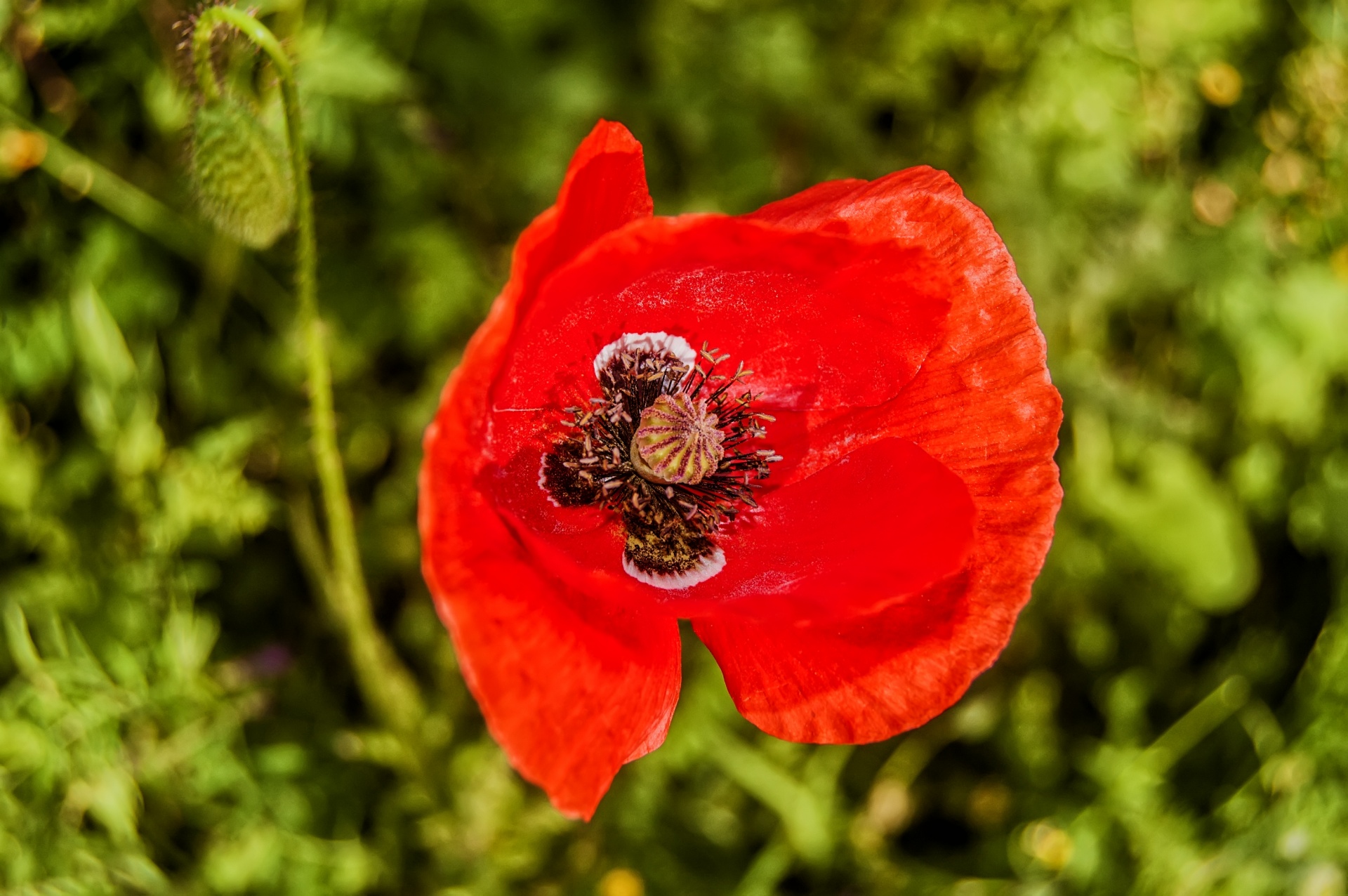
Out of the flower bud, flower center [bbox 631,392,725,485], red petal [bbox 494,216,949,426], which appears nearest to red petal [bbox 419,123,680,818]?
red petal [bbox 494,216,949,426]

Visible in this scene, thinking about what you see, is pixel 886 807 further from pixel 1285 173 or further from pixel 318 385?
pixel 1285 173

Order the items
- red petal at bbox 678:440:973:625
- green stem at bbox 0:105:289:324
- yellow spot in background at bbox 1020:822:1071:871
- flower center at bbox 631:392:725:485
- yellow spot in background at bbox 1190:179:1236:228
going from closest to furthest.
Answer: red petal at bbox 678:440:973:625, flower center at bbox 631:392:725:485, green stem at bbox 0:105:289:324, yellow spot in background at bbox 1020:822:1071:871, yellow spot in background at bbox 1190:179:1236:228

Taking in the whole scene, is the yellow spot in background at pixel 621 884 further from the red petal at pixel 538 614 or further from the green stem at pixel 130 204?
the green stem at pixel 130 204

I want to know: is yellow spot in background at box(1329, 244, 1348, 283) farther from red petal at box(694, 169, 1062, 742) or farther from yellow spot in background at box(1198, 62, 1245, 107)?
red petal at box(694, 169, 1062, 742)

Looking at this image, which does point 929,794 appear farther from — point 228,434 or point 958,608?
point 228,434

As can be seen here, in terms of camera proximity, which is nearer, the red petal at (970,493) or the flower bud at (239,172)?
the red petal at (970,493)

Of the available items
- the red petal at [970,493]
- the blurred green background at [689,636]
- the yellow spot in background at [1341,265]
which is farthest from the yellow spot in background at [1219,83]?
the red petal at [970,493]
